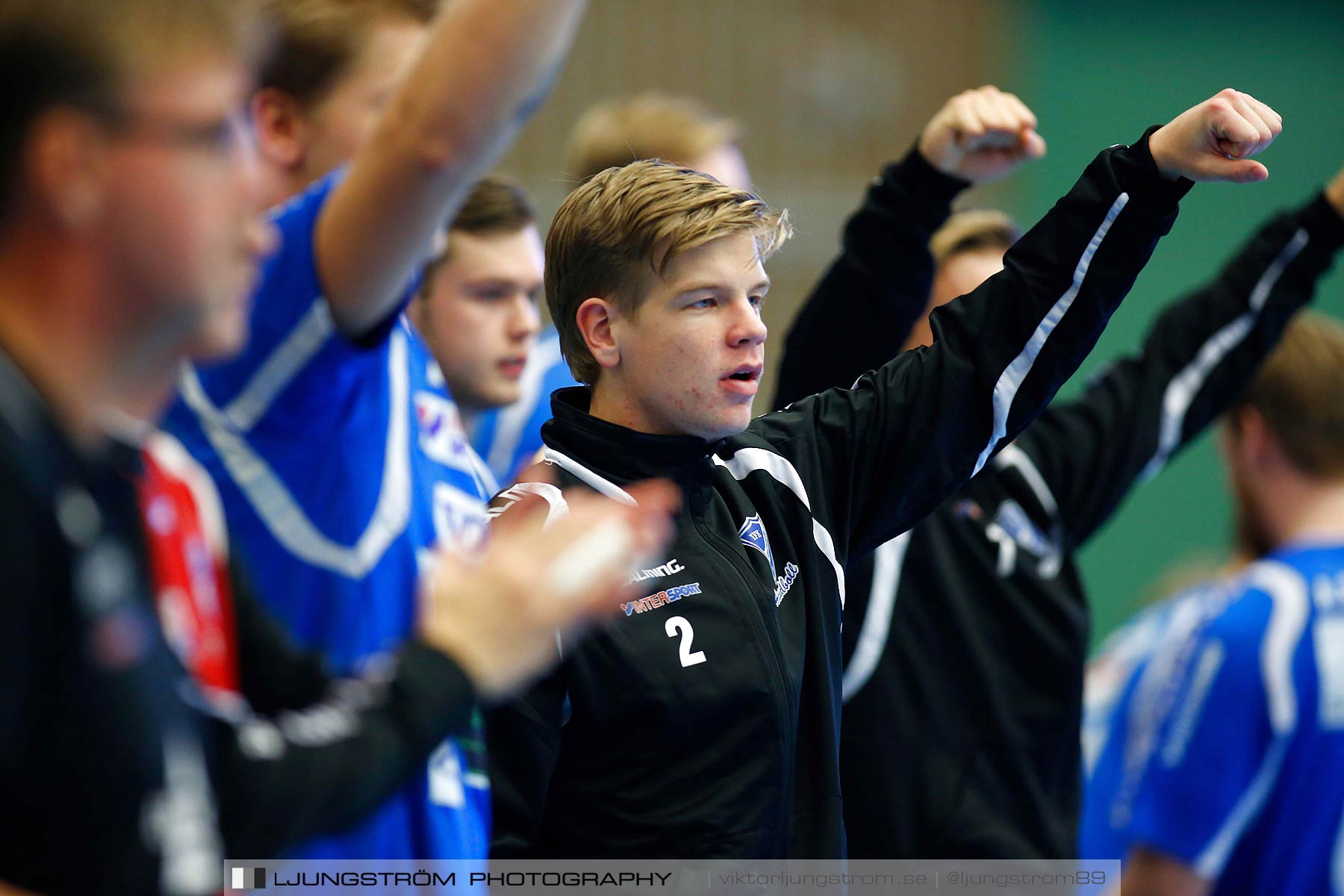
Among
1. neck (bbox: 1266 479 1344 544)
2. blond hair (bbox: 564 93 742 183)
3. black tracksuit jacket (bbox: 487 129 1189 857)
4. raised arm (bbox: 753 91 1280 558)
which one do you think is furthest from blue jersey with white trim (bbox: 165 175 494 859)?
neck (bbox: 1266 479 1344 544)

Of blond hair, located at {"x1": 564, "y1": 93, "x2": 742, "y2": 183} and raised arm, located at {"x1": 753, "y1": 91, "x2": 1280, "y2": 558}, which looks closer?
raised arm, located at {"x1": 753, "y1": 91, "x2": 1280, "y2": 558}

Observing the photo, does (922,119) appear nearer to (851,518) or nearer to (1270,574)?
(1270,574)

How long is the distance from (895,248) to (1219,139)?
75 centimetres

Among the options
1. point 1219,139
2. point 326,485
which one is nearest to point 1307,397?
point 1219,139

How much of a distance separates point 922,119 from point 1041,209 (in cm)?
93

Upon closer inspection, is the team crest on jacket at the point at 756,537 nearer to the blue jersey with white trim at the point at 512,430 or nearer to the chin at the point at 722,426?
the chin at the point at 722,426

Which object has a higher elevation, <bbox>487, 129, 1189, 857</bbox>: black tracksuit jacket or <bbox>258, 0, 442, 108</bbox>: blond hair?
<bbox>258, 0, 442, 108</bbox>: blond hair

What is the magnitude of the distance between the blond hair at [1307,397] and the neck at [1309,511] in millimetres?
31

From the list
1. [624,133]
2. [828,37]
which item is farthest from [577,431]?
[828,37]

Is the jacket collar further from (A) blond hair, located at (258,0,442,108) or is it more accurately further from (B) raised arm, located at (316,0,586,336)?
(B) raised arm, located at (316,0,586,336)

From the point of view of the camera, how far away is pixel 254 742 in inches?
44.1

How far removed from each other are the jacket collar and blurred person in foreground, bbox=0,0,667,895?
3.21 feet

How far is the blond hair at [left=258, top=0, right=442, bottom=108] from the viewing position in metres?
2.04

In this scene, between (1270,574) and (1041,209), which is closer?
(1270,574)
